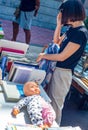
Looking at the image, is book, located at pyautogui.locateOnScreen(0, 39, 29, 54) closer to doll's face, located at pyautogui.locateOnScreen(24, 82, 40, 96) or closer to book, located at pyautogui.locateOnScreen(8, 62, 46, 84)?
book, located at pyautogui.locateOnScreen(8, 62, 46, 84)

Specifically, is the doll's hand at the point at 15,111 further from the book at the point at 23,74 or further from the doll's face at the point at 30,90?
the book at the point at 23,74

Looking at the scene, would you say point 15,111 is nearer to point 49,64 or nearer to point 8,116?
point 8,116

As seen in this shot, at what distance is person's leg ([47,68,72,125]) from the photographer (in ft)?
8.39

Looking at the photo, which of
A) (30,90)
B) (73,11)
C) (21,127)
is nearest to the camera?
(21,127)

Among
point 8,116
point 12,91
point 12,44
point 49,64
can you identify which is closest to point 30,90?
point 12,91

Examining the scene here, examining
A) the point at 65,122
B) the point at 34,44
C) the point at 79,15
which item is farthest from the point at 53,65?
the point at 34,44

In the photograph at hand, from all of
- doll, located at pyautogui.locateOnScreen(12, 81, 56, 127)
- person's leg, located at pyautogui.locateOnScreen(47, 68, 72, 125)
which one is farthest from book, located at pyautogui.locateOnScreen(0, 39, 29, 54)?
doll, located at pyautogui.locateOnScreen(12, 81, 56, 127)

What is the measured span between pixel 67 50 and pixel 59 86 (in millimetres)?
460

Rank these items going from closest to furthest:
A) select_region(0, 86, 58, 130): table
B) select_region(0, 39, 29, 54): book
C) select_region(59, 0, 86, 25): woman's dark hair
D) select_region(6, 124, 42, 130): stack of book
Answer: select_region(6, 124, 42, 130): stack of book, select_region(0, 86, 58, 130): table, select_region(59, 0, 86, 25): woman's dark hair, select_region(0, 39, 29, 54): book

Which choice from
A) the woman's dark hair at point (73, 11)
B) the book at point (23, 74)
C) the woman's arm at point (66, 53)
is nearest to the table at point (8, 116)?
the book at point (23, 74)

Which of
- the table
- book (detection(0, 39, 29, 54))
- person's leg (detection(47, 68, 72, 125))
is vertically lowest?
person's leg (detection(47, 68, 72, 125))

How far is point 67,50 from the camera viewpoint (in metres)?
2.28

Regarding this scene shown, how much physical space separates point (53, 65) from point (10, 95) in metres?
0.62

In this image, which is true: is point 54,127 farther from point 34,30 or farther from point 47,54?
point 34,30
